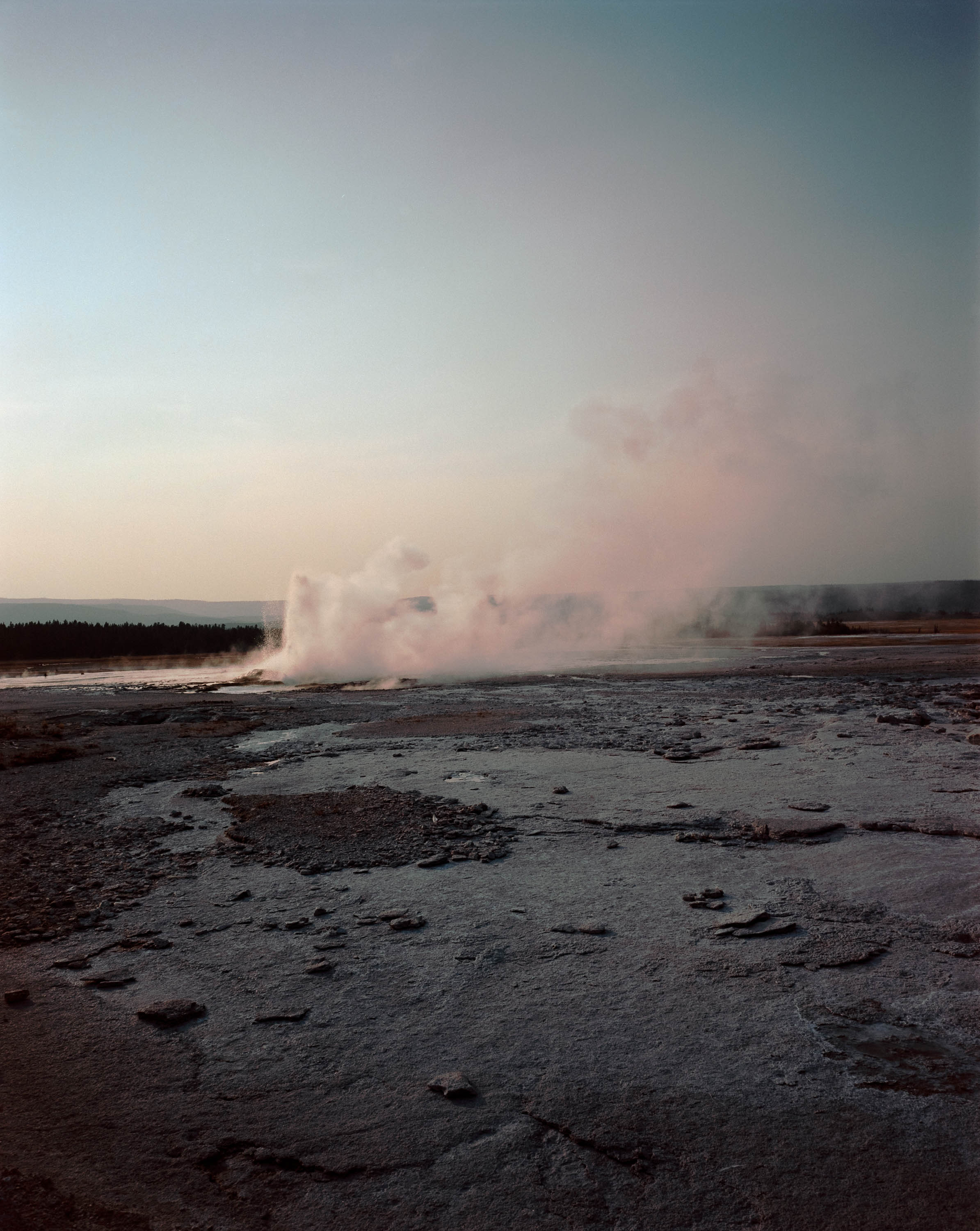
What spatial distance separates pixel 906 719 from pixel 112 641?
67.2m

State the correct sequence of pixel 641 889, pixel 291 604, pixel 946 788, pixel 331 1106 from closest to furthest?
1. pixel 331 1106
2. pixel 641 889
3. pixel 946 788
4. pixel 291 604

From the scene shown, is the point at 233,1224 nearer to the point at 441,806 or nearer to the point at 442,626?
the point at 441,806

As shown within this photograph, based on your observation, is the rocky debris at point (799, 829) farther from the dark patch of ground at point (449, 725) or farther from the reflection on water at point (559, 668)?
the reflection on water at point (559, 668)

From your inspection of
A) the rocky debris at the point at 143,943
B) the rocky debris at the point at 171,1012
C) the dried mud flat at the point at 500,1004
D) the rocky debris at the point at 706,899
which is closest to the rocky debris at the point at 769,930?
the dried mud flat at the point at 500,1004

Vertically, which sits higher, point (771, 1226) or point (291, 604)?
point (291, 604)

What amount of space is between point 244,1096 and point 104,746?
12.8m

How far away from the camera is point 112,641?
67.5 meters

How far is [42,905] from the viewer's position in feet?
20.0

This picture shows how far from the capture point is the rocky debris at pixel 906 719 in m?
13.4

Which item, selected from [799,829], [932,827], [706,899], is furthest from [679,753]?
[706,899]

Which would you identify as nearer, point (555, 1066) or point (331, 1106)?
point (331, 1106)

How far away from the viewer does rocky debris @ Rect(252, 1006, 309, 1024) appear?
4.23 meters

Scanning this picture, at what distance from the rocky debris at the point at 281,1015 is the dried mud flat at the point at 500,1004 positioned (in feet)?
0.07

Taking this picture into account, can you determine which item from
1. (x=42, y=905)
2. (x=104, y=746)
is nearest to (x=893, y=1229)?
(x=42, y=905)
